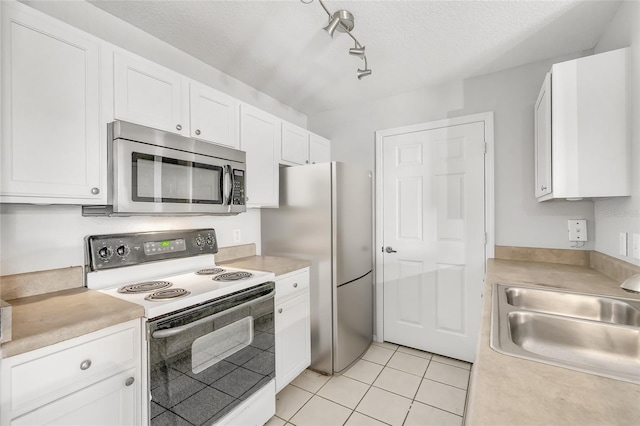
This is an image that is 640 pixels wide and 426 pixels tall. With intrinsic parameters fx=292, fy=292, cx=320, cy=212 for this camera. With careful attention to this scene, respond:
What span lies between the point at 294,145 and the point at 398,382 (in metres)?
2.11

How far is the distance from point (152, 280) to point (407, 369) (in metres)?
2.04

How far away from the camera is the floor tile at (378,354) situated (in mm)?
2557

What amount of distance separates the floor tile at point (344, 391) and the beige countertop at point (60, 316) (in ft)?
4.85

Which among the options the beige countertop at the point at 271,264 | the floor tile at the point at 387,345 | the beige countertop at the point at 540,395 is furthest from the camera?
the floor tile at the point at 387,345

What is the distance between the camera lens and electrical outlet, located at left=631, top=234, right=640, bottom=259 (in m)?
1.37

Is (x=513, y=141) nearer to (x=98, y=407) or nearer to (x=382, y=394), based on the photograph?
(x=382, y=394)

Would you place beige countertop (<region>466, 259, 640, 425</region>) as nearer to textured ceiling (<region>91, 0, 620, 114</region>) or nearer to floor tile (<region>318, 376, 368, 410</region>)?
floor tile (<region>318, 376, 368, 410</region>)

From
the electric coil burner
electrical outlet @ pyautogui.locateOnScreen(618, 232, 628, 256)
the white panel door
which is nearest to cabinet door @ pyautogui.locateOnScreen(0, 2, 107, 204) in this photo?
the electric coil burner

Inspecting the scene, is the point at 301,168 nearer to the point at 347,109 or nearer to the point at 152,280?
the point at 347,109

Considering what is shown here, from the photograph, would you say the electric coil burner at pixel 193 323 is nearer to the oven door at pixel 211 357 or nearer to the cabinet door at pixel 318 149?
the oven door at pixel 211 357

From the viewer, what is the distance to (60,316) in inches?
42.6

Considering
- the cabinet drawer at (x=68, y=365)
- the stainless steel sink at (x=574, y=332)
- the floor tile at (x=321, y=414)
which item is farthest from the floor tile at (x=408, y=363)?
the cabinet drawer at (x=68, y=365)

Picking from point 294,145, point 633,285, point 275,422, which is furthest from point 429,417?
point 294,145

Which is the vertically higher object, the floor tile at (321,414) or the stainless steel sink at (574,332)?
the stainless steel sink at (574,332)
